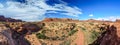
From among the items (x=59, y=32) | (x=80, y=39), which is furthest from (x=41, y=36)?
(x=80, y=39)

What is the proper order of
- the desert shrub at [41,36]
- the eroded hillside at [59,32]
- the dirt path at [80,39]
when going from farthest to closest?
the desert shrub at [41,36], the eroded hillside at [59,32], the dirt path at [80,39]

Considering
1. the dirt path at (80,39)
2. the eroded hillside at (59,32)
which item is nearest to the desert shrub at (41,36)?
the eroded hillside at (59,32)

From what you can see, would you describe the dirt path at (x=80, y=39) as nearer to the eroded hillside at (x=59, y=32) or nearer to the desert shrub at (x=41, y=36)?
the eroded hillside at (x=59, y=32)

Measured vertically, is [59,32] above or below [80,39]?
above

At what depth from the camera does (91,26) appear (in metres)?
139

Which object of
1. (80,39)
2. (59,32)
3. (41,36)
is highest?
(59,32)

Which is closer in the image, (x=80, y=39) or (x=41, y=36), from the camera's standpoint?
(x=80, y=39)

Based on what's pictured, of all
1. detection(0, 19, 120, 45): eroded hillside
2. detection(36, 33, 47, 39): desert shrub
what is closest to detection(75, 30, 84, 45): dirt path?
detection(0, 19, 120, 45): eroded hillside

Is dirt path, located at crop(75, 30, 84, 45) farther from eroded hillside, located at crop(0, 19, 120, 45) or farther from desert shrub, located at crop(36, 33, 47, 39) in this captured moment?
desert shrub, located at crop(36, 33, 47, 39)

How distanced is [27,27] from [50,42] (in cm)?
1473

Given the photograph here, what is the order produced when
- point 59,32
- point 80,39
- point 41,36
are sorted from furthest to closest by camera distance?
point 59,32
point 41,36
point 80,39

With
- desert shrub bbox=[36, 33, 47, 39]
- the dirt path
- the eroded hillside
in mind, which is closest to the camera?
the dirt path

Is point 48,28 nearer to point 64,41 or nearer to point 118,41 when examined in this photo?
point 64,41

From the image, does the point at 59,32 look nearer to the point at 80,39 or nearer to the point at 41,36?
the point at 41,36
